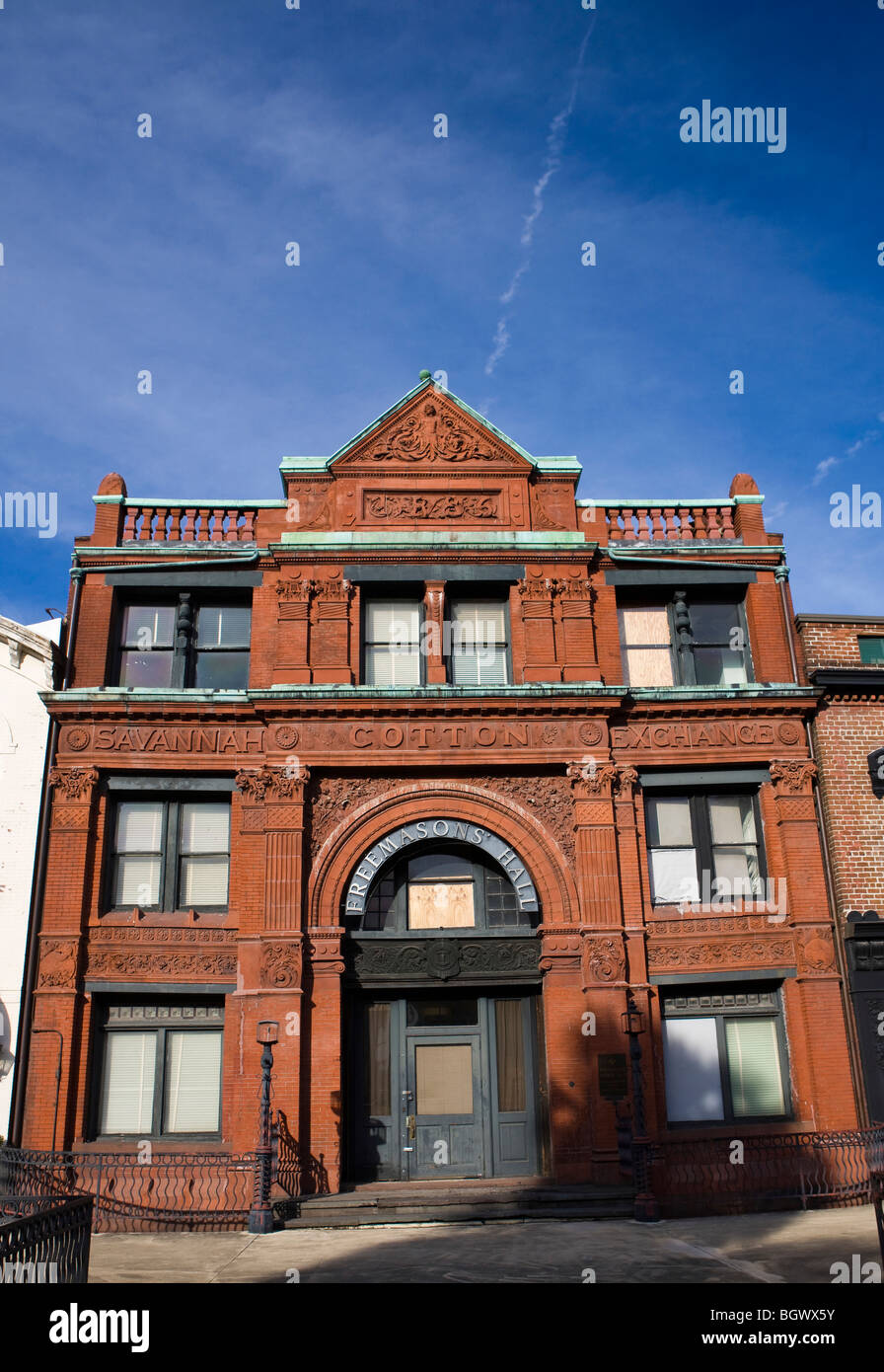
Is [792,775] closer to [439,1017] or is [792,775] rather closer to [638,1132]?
[638,1132]

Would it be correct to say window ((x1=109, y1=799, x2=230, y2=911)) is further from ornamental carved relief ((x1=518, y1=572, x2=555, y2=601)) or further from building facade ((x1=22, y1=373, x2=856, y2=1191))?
ornamental carved relief ((x1=518, y1=572, x2=555, y2=601))

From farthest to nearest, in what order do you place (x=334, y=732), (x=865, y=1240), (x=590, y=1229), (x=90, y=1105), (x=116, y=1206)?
(x=334, y=732) → (x=90, y=1105) → (x=116, y=1206) → (x=590, y=1229) → (x=865, y=1240)

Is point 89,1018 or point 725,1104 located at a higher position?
point 89,1018

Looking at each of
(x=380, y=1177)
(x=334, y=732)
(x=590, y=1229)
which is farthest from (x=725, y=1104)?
(x=334, y=732)

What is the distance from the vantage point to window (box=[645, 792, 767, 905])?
21.8 meters

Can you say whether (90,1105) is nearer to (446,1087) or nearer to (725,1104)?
(446,1087)

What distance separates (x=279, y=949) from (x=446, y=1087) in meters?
4.18

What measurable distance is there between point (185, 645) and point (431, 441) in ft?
22.7

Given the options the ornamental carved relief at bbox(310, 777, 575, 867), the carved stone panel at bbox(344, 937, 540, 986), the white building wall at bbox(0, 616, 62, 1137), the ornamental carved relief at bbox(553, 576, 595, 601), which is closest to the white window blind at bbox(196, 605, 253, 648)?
the white building wall at bbox(0, 616, 62, 1137)

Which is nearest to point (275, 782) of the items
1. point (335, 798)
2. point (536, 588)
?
point (335, 798)

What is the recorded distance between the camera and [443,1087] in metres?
20.7

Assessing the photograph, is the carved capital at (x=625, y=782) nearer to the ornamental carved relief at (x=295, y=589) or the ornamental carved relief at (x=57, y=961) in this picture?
the ornamental carved relief at (x=295, y=589)

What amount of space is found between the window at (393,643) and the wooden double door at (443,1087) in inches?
250

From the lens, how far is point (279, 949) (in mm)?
20016
